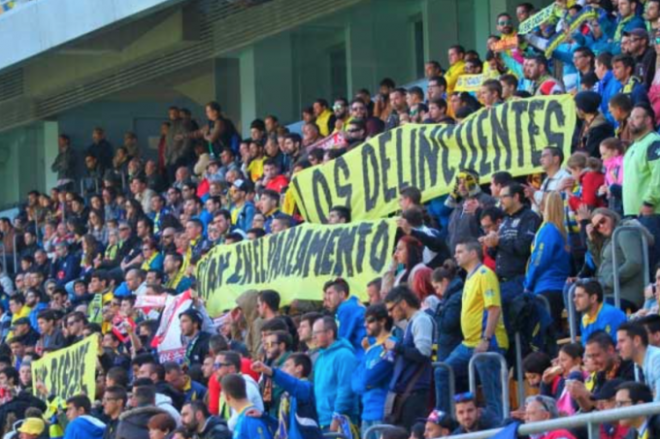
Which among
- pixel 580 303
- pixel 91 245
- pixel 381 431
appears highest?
pixel 91 245

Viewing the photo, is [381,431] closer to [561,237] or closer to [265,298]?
[561,237]

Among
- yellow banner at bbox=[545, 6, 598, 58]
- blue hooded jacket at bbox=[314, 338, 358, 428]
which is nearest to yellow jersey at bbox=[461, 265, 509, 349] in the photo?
blue hooded jacket at bbox=[314, 338, 358, 428]

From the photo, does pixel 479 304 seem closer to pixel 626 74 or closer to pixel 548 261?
pixel 548 261

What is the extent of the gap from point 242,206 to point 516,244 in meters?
5.59

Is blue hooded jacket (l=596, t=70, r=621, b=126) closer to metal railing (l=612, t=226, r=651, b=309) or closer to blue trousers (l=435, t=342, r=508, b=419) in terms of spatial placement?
metal railing (l=612, t=226, r=651, b=309)

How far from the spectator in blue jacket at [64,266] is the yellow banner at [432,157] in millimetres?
5506

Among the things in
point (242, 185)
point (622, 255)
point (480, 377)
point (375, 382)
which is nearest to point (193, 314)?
point (242, 185)

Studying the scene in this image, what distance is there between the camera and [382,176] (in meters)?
16.4

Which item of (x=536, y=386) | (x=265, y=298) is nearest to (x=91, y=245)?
(x=265, y=298)

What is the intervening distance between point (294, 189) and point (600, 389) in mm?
6965

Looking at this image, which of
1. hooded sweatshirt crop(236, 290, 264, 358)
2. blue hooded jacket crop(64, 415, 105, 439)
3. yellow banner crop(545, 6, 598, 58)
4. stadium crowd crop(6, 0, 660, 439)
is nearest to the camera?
stadium crowd crop(6, 0, 660, 439)

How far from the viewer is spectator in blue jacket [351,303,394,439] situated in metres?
12.6

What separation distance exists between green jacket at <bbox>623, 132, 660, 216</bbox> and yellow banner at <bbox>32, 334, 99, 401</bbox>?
5.55 metres

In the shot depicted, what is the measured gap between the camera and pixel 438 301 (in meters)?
Answer: 13.4
